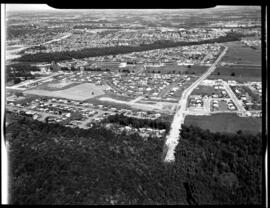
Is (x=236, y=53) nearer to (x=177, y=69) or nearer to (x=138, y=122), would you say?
(x=177, y=69)

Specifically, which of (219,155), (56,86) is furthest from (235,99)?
(56,86)

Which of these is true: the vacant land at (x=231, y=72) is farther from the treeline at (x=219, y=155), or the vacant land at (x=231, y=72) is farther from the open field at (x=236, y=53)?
the treeline at (x=219, y=155)

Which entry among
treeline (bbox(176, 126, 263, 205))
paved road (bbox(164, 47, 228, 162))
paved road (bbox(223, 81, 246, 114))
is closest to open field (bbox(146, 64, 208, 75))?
paved road (bbox(164, 47, 228, 162))

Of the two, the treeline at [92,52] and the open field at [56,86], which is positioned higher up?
the treeline at [92,52]

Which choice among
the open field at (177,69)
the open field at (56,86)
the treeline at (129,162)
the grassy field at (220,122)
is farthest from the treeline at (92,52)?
the grassy field at (220,122)

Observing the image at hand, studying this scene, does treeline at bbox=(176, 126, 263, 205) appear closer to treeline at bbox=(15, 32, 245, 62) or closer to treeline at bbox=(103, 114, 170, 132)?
treeline at bbox=(103, 114, 170, 132)

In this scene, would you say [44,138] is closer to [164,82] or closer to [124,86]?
[124,86]

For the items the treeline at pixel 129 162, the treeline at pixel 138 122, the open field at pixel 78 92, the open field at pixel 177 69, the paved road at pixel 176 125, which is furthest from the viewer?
the open field at pixel 177 69
